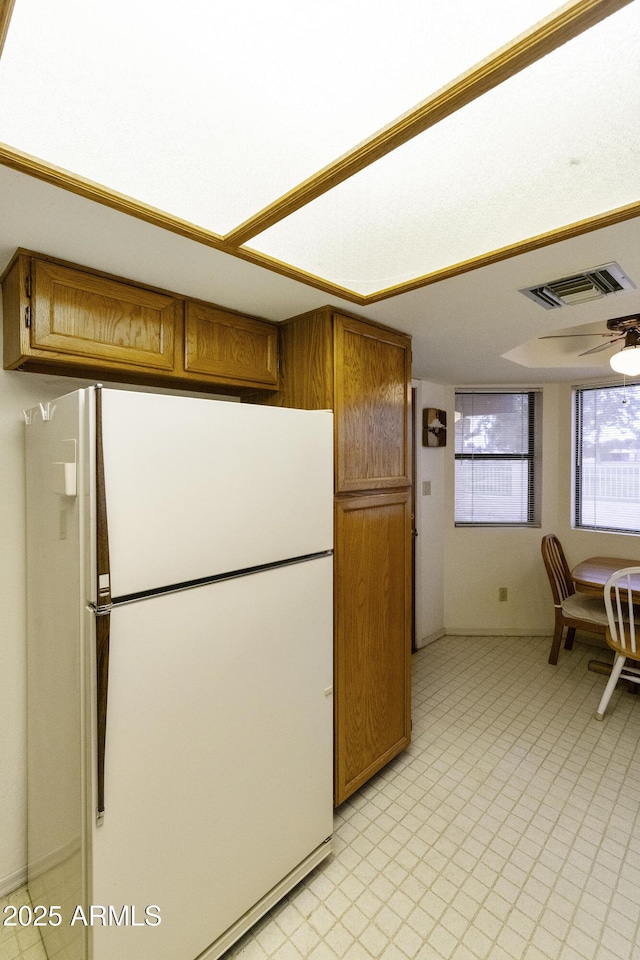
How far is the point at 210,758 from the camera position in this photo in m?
1.30

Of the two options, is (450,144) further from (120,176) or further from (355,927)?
(355,927)

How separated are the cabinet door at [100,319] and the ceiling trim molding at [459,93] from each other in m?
0.66

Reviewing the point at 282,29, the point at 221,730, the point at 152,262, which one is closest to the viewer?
the point at 282,29

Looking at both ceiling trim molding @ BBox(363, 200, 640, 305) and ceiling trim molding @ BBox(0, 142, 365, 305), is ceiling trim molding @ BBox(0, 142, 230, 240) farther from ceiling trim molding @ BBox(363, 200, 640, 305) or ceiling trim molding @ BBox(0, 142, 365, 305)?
ceiling trim molding @ BBox(363, 200, 640, 305)

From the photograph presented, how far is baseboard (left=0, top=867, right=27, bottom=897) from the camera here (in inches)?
65.1

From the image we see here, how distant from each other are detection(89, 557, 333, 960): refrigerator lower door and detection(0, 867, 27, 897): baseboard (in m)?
0.85

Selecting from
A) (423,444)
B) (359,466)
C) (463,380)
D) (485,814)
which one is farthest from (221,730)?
(463,380)

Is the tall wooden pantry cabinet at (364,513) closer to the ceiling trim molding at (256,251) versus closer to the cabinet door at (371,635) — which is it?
the cabinet door at (371,635)

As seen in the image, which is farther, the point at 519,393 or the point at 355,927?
the point at 519,393

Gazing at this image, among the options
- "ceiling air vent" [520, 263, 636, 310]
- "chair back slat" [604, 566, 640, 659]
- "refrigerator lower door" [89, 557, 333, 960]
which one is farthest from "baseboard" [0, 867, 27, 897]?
"chair back slat" [604, 566, 640, 659]

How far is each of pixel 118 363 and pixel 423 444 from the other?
253 cm

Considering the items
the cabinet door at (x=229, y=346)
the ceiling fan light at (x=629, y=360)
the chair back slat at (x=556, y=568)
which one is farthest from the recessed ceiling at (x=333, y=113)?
the chair back slat at (x=556, y=568)

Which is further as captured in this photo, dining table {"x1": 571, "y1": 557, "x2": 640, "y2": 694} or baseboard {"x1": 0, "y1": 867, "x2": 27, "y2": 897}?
dining table {"x1": 571, "y1": 557, "x2": 640, "y2": 694}

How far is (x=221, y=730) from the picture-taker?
1329 mm
